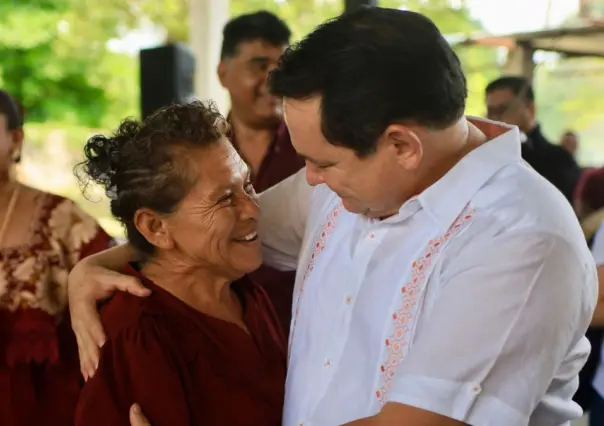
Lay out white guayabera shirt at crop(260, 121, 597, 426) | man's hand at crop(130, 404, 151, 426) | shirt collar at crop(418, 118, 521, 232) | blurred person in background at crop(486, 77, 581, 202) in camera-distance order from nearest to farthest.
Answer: white guayabera shirt at crop(260, 121, 597, 426) → shirt collar at crop(418, 118, 521, 232) → man's hand at crop(130, 404, 151, 426) → blurred person in background at crop(486, 77, 581, 202)

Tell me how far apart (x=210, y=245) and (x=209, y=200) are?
0.09m

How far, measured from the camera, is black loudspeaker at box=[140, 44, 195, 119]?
119 inches

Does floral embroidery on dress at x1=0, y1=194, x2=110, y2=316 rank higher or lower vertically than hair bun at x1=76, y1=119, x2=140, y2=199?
lower

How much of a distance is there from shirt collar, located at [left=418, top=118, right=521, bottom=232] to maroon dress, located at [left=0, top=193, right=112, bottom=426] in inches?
46.5

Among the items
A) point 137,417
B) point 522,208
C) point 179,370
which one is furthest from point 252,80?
point 522,208

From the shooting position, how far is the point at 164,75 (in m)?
3.04

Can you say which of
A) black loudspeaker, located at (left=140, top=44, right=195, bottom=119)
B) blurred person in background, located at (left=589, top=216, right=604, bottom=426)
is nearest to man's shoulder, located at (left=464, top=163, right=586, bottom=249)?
blurred person in background, located at (left=589, top=216, right=604, bottom=426)

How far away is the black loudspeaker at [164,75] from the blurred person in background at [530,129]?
1.31 metres

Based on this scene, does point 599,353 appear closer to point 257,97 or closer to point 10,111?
point 257,97

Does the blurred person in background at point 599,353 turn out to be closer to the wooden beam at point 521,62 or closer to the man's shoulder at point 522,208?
the man's shoulder at point 522,208

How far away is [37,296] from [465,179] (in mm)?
1342

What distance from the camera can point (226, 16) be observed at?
4.56 m

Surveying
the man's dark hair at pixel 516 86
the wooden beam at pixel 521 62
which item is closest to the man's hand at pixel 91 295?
the man's dark hair at pixel 516 86

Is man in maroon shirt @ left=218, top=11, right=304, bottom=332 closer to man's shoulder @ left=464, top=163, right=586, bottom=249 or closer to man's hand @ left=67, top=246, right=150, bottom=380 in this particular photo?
man's hand @ left=67, top=246, right=150, bottom=380
